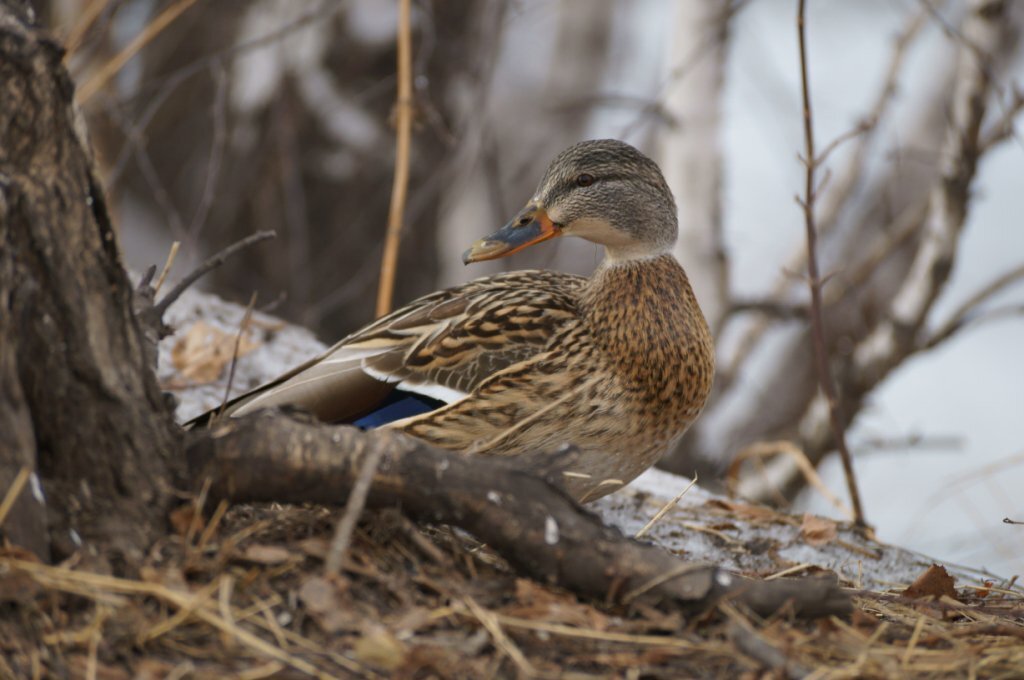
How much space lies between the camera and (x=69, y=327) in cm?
206

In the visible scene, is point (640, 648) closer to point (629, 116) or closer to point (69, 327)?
point (69, 327)

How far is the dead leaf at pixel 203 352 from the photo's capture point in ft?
12.9

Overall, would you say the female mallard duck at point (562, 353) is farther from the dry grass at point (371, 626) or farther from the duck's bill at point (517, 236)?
the dry grass at point (371, 626)

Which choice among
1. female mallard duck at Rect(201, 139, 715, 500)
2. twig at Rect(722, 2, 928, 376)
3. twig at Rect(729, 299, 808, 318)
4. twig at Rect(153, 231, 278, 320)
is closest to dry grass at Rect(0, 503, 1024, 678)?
twig at Rect(153, 231, 278, 320)

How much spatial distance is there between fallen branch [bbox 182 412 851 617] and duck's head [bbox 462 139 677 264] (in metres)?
1.28

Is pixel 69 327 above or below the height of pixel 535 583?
above

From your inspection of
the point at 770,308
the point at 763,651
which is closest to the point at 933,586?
the point at 763,651

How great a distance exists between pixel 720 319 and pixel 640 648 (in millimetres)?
3608

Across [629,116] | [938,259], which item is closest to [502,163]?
[629,116]

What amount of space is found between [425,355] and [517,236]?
1.43ft

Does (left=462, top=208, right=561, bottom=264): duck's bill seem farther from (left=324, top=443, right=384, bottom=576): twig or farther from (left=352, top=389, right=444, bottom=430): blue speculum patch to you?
(left=324, top=443, right=384, bottom=576): twig

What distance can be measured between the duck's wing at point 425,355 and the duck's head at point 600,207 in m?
0.18

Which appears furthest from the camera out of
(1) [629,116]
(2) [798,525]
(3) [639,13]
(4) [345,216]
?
(3) [639,13]

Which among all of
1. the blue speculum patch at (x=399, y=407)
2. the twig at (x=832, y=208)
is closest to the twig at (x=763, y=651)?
the blue speculum patch at (x=399, y=407)
